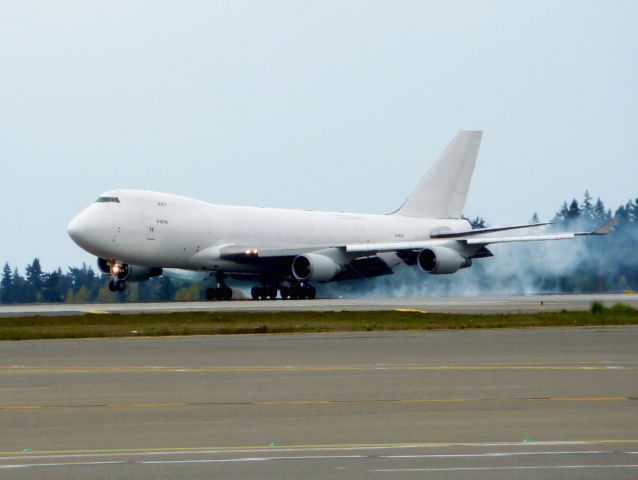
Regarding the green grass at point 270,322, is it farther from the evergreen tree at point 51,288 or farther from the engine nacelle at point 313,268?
the evergreen tree at point 51,288

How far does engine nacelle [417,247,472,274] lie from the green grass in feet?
67.8

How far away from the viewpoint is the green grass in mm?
32406

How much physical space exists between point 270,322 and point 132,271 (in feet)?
83.6

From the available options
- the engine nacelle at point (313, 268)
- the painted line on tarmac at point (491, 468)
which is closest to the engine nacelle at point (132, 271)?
the engine nacelle at point (313, 268)

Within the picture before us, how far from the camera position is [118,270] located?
5944 cm

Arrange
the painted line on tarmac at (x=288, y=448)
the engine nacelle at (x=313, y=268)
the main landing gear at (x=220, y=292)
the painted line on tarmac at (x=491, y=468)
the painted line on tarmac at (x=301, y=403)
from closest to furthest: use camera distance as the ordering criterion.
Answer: the painted line on tarmac at (x=491, y=468) → the painted line on tarmac at (x=288, y=448) → the painted line on tarmac at (x=301, y=403) → the engine nacelle at (x=313, y=268) → the main landing gear at (x=220, y=292)

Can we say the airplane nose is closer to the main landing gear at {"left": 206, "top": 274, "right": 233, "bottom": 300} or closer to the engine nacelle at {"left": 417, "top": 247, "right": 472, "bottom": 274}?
the main landing gear at {"left": 206, "top": 274, "right": 233, "bottom": 300}

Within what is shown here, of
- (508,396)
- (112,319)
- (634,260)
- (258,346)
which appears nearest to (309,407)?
(508,396)

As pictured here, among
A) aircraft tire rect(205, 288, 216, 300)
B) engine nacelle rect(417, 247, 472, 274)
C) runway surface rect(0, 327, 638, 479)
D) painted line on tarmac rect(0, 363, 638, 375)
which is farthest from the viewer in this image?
aircraft tire rect(205, 288, 216, 300)

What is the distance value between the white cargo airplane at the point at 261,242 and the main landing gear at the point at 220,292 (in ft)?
0.15

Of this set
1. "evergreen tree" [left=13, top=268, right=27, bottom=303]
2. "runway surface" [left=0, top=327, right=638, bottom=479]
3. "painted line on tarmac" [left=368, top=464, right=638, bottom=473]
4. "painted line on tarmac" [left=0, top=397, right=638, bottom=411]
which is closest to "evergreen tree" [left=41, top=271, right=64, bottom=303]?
"evergreen tree" [left=13, top=268, right=27, bottom=303]

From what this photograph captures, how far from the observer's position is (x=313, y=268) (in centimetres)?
6031

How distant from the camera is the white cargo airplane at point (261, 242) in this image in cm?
5697

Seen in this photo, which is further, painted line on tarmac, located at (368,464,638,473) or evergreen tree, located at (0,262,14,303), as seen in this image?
evergreen tree, located at (0,262,14,303)
